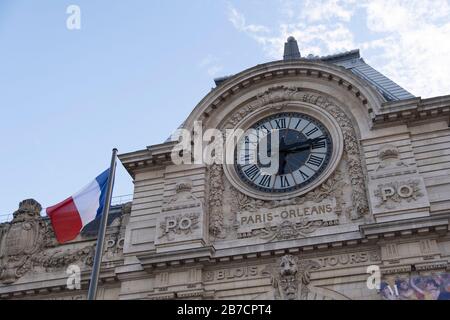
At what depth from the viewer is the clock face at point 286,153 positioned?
68.1 ft

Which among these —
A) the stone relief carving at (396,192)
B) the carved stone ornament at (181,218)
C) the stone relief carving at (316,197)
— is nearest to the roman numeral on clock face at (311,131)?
the stone relief carving at (316,197)

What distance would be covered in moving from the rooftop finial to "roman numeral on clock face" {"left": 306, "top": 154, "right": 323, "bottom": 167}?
13252mm

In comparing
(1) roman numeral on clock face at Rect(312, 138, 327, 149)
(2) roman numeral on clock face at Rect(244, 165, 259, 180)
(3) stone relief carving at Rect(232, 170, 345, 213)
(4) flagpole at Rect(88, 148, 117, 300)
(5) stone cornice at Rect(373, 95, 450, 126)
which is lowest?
(4) flagpole at Rect(88, 148, 117, 300)

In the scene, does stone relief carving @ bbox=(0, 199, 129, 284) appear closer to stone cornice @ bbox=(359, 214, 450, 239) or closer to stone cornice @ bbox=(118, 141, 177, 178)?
stone cornice @ bbox=(118, 141, 177, 178)

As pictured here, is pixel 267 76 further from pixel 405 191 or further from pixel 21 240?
pixel 21 240

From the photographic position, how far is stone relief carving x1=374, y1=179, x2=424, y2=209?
18.4 m

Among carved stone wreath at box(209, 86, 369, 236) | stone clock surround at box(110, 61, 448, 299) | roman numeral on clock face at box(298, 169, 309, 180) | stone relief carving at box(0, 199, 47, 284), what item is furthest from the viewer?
stone relief carving at box(0, 199, 47, 284)

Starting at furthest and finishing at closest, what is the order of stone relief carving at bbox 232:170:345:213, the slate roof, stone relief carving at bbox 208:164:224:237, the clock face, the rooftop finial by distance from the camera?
the rooftop finial → the slate roof → the clock face → stone relief carving at bbox 208:164:224:237 → stone relief carving at bbox 232:170:345:213

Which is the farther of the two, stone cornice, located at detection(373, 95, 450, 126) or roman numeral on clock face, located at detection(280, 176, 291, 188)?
roman numeral on clock face, located at detection(280, 176, 291, 188)

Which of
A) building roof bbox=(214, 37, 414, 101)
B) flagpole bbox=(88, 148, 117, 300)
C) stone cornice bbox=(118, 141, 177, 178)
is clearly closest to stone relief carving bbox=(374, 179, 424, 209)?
building roof bbox=(214, 37, 414, 101)

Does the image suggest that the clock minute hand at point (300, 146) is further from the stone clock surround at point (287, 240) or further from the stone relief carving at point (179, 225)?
the stone relief carving at point (179, 225)

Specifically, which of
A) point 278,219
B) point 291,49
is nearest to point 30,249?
point 278,219

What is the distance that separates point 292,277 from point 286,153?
5.28 metres

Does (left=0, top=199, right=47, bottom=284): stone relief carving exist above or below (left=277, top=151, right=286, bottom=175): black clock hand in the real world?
below
